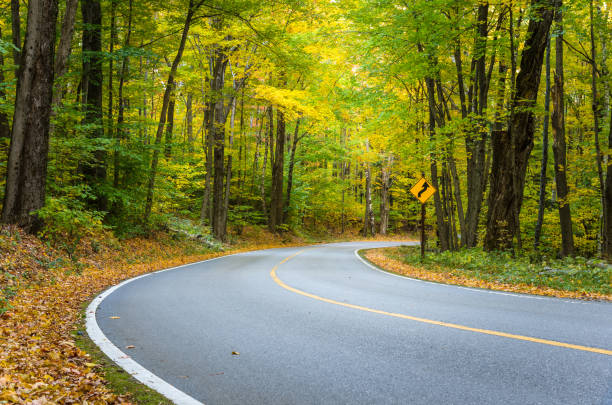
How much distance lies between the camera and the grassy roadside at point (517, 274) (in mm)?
8789

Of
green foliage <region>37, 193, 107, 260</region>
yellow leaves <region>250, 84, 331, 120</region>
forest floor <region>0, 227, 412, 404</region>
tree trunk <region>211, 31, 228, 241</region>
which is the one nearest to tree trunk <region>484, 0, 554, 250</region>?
yellow leaves <region>250, 84, 331, 120</region>

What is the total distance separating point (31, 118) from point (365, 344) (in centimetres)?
1024

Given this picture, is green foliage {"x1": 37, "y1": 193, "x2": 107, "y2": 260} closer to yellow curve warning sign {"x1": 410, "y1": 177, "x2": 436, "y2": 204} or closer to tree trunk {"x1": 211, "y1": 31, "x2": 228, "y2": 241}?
tree trunk {"x1": 211, "y1": 31, "x2": 228, "y2": 241}

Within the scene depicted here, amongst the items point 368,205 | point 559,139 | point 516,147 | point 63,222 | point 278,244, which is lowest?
point 278,244

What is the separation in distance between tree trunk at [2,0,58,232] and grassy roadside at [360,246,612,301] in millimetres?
10902

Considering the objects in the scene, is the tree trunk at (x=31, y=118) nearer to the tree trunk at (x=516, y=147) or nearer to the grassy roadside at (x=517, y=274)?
the grassy roadside at (x=517, y=274)

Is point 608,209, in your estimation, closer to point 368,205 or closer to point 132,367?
point 132,367

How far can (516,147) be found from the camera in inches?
548

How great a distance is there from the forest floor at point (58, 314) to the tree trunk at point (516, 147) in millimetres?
12203

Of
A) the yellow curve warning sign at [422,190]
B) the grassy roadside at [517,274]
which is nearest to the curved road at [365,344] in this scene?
the grassy roadside at [517,274]

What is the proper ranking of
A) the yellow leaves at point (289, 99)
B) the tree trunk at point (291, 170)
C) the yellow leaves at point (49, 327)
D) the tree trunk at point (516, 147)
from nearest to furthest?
the yellow leaves at point (49, 327)
the tree trunk at point (516, 147)
the yellow leaves at point (289, 99)
the tree trunk at point (291, 170)

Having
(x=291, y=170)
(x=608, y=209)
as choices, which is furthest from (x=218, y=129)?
(x=608, y=209)

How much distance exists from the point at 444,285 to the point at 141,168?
38.6ft

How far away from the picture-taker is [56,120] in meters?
11.9
